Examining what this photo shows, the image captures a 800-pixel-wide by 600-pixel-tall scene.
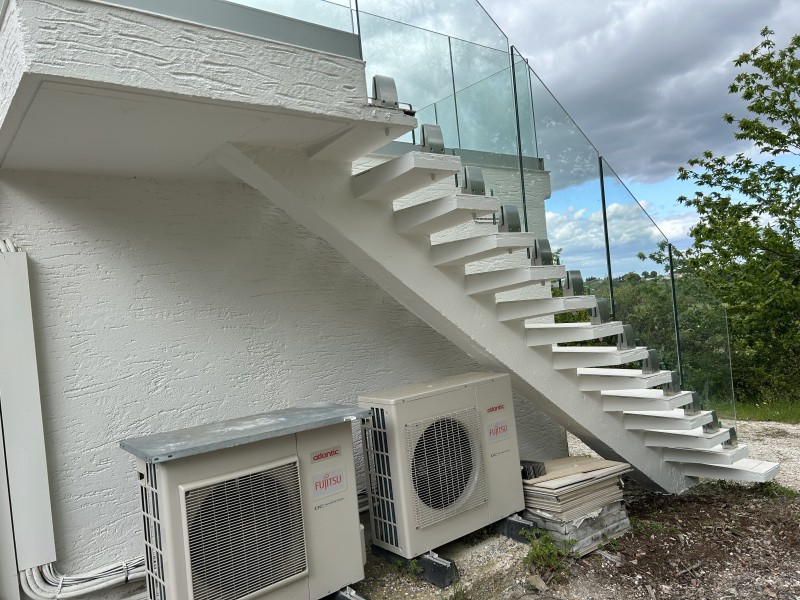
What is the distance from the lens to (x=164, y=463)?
2.56m

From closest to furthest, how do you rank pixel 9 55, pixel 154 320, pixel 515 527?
pixel 9 55 → pixel 154 320 → pixel 515 527

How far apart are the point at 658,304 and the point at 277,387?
2.93m

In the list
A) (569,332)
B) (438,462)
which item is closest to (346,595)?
(438,462)

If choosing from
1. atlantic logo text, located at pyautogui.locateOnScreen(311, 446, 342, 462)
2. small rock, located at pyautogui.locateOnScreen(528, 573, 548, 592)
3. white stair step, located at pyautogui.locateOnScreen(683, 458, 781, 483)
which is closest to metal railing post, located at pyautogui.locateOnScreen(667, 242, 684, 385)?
white stair step, located at pyautogui.locateOnScreen(683, 458, 781, 483)

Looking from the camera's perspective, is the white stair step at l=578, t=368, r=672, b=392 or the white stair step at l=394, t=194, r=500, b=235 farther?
the white stair step at l=578, t=368, r=672, b=392

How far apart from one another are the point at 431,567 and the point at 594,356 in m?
1.84

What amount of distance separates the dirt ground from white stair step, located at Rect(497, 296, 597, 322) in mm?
1524

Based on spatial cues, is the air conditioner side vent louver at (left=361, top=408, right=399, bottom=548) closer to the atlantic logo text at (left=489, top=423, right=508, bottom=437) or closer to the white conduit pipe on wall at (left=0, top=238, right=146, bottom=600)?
the atlantic logo text at (left=489, top=423, right=508, bottom=437)

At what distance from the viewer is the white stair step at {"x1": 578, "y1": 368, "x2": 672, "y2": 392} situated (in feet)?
13.3

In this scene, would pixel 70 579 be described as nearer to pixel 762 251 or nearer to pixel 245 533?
pixel 245 533

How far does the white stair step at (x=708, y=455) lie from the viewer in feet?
15.0

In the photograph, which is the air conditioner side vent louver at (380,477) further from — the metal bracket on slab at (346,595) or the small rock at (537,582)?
the small rock at (537,582)

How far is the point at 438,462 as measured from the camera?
3.64 meters

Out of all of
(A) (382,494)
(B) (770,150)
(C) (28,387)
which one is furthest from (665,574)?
(B) (770,150)
